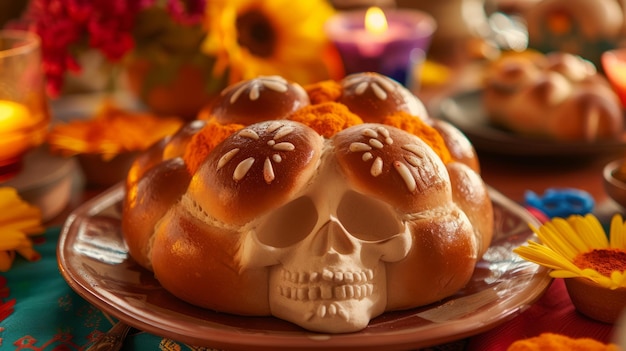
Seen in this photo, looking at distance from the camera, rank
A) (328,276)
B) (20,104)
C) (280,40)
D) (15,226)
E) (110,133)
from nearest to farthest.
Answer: (328,276)
(15,226)
(20,104)
(110,133)
(280,40)

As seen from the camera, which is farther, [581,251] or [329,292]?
[581,251]

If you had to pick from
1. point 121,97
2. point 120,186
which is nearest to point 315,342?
point 120,186

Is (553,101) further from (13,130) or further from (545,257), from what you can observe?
(13,130)

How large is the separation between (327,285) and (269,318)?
3.1 inches

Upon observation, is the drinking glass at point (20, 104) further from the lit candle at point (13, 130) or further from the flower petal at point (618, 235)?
the flower petal at point (618, 235)

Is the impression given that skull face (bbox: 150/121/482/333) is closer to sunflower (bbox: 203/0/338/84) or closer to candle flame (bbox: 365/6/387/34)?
sunflower (bbox: 203/0/338/84)

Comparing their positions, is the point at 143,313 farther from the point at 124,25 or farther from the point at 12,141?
the point at 124,25

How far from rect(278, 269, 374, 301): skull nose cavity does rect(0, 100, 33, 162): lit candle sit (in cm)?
51

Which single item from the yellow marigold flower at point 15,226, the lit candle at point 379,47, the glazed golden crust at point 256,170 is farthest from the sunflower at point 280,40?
the glazed golden crust at point 256,170

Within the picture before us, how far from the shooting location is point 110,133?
1.17 m

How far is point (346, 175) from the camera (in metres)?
0.70

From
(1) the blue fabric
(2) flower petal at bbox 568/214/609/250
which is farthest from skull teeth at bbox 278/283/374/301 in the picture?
(2) flower petal at bbox 568/214/609/250

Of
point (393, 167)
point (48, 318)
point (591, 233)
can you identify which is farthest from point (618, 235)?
point (48, 318)

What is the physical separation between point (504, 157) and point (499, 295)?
559mm
